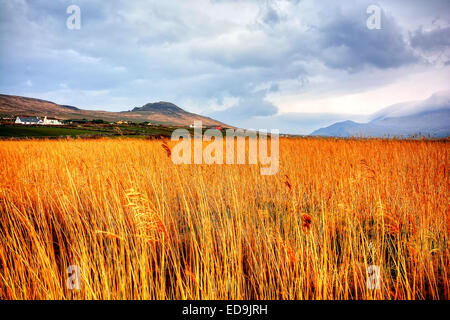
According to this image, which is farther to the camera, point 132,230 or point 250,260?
→ point 132,230

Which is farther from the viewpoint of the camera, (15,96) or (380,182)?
(15,96)

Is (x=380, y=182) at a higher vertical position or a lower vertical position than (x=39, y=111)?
lower

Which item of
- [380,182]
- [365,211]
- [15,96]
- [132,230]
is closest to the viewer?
[132,230]

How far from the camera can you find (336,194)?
3926mm

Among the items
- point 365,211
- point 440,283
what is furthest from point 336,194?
point 440,283
